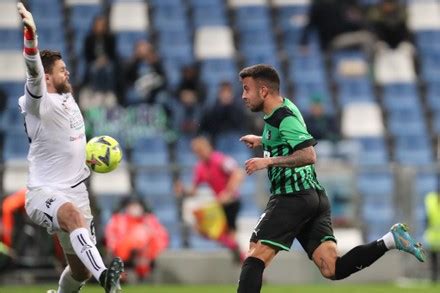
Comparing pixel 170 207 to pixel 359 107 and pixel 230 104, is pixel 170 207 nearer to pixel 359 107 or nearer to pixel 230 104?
pixel 230 104

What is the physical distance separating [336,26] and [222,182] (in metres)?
5.31

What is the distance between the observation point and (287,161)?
9.63 metres

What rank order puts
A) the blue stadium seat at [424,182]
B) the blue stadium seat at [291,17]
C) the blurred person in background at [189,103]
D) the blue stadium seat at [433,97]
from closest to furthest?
1. the blue stadium seat at [424,182]
2. the blurred person in background at [189,103]
3. the blue stadium seat at [433,97]
4. the blue stadium seat at [291,17]

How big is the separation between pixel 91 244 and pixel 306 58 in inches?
496

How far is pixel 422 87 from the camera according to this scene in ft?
74.1

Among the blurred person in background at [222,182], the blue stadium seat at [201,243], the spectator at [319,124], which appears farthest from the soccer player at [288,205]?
the spectator at [319,124]

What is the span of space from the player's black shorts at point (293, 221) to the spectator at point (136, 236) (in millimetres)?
7318

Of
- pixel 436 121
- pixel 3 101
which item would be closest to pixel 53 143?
pixel 3 101

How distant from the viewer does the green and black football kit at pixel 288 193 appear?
9.85 metres

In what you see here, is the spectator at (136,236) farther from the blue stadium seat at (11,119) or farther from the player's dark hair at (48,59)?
the player's dark hair at (48,59)

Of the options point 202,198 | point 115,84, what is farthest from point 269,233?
point 115,84

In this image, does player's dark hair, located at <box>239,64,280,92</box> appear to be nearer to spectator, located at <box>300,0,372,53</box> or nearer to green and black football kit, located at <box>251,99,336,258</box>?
green and black football kit, located at <box>251,99,336,258</box>

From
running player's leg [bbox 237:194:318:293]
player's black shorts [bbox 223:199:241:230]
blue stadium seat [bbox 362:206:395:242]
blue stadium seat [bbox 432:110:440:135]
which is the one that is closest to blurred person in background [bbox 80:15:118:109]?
player's black shorts [bbox 223:199:241:230]

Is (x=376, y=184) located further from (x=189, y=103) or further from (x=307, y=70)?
(x=307, y=70)
